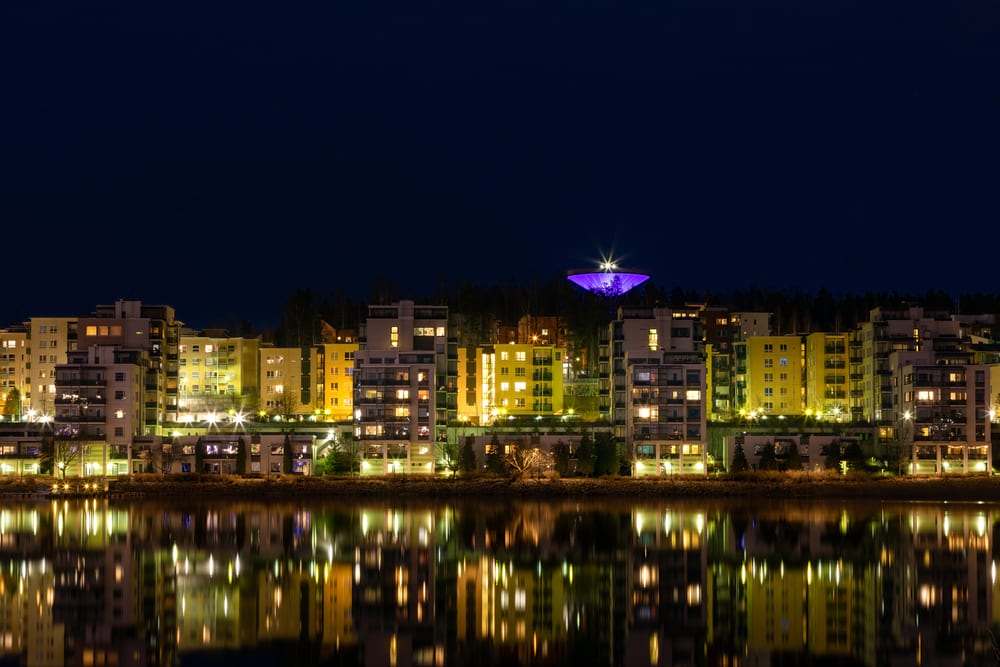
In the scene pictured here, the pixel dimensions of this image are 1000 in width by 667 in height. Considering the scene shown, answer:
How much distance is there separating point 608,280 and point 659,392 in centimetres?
1831

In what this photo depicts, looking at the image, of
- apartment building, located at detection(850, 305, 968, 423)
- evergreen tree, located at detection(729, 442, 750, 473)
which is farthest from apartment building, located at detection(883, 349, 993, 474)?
evergreen tree, located at detection(729, 442, 750, 473)

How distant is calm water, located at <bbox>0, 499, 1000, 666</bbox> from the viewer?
98.2ft

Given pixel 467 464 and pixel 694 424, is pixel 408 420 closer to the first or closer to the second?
pixel 467 464

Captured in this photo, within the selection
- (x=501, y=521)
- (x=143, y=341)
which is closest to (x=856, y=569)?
(x=501, y=521)

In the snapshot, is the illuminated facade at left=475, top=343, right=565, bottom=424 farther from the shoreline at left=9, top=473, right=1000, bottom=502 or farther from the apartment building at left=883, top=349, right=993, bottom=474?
the apartment building at left=883, top=349, right=993, bottom=474

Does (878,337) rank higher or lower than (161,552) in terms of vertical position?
higher

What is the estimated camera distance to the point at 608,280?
102312 millimetres

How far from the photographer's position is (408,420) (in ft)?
279

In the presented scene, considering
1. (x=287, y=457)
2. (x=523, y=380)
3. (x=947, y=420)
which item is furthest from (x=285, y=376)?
(x=947, y=420)

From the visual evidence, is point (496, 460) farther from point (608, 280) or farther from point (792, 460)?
point (608, 280)

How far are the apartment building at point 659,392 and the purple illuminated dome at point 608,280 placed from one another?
13.0m

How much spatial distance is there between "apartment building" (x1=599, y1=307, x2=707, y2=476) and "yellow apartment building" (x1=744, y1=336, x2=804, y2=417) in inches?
729

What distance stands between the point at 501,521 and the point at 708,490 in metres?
21.8

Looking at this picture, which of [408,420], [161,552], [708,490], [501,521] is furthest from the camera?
[408,420]
